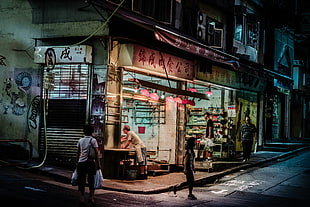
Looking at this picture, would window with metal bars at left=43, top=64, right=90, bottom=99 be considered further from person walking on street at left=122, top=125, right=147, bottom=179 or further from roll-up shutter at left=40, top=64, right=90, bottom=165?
person walking on street at left=122, top=125, right=147, bottom=179

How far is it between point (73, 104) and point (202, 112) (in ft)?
28.1

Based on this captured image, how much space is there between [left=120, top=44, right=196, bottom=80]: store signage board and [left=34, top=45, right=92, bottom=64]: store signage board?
116 centimetres

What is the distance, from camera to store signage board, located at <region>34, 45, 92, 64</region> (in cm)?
1361

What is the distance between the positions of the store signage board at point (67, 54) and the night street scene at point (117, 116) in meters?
0.03

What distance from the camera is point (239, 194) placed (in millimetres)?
12359

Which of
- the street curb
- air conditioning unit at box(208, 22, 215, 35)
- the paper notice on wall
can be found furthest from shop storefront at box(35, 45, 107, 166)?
air conditioning unit at box(208, 22, 215, 35)

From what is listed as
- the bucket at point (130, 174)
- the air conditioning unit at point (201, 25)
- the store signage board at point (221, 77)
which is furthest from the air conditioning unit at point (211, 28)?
the bucket at point (130, 174)

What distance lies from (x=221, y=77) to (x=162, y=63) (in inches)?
240

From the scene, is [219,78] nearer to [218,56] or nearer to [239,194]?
[218,56]

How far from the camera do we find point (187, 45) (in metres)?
15.2

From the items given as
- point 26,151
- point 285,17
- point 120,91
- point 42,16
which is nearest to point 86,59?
point 120,91

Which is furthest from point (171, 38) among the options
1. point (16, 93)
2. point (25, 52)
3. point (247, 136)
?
Result: point (247, 136)

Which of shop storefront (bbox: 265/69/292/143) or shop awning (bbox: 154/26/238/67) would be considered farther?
shop storefront (bbox: 265/69/292/143)

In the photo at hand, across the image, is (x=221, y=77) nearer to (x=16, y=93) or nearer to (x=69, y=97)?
(x=69, y=97)
